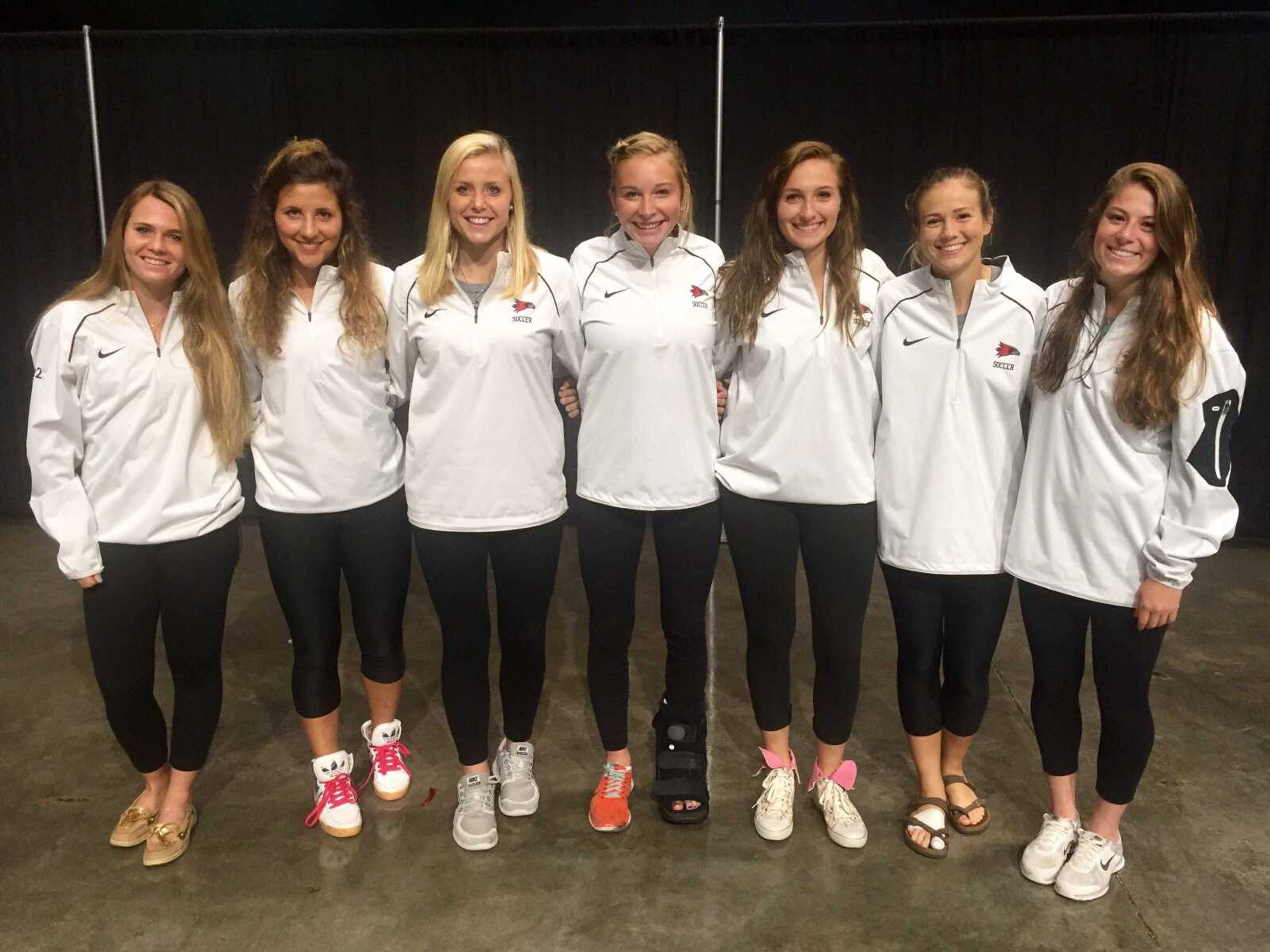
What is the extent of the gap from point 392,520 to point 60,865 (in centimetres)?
106

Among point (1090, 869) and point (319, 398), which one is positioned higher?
point (319, 398)

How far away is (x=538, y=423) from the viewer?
1.94 metres

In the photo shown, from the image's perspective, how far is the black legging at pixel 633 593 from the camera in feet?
6.54

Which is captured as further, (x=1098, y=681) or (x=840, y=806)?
(x=840, y=806)

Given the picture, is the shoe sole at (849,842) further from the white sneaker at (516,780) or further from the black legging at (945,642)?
the white sneaker at (516,780)

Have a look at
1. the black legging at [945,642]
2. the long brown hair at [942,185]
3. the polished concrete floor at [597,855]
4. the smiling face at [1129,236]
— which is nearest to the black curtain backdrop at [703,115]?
the polished concrete floor at [597,855]

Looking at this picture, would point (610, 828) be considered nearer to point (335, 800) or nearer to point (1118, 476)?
point (335, 800)

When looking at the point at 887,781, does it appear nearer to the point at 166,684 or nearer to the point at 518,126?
the point at 166,684

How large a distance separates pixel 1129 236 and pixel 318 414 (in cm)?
168

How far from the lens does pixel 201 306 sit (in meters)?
1.93

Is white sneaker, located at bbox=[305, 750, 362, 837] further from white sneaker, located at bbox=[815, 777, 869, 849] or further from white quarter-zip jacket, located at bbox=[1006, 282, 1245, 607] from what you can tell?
white quarter-zip jacket, located at bbox=[1006, 282, 1245, 607]

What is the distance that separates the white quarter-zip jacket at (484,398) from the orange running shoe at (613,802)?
0.68 m

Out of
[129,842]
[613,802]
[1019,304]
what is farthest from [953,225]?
[129,842]

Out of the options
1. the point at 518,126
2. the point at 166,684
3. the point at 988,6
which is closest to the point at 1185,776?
the point at 166,684
